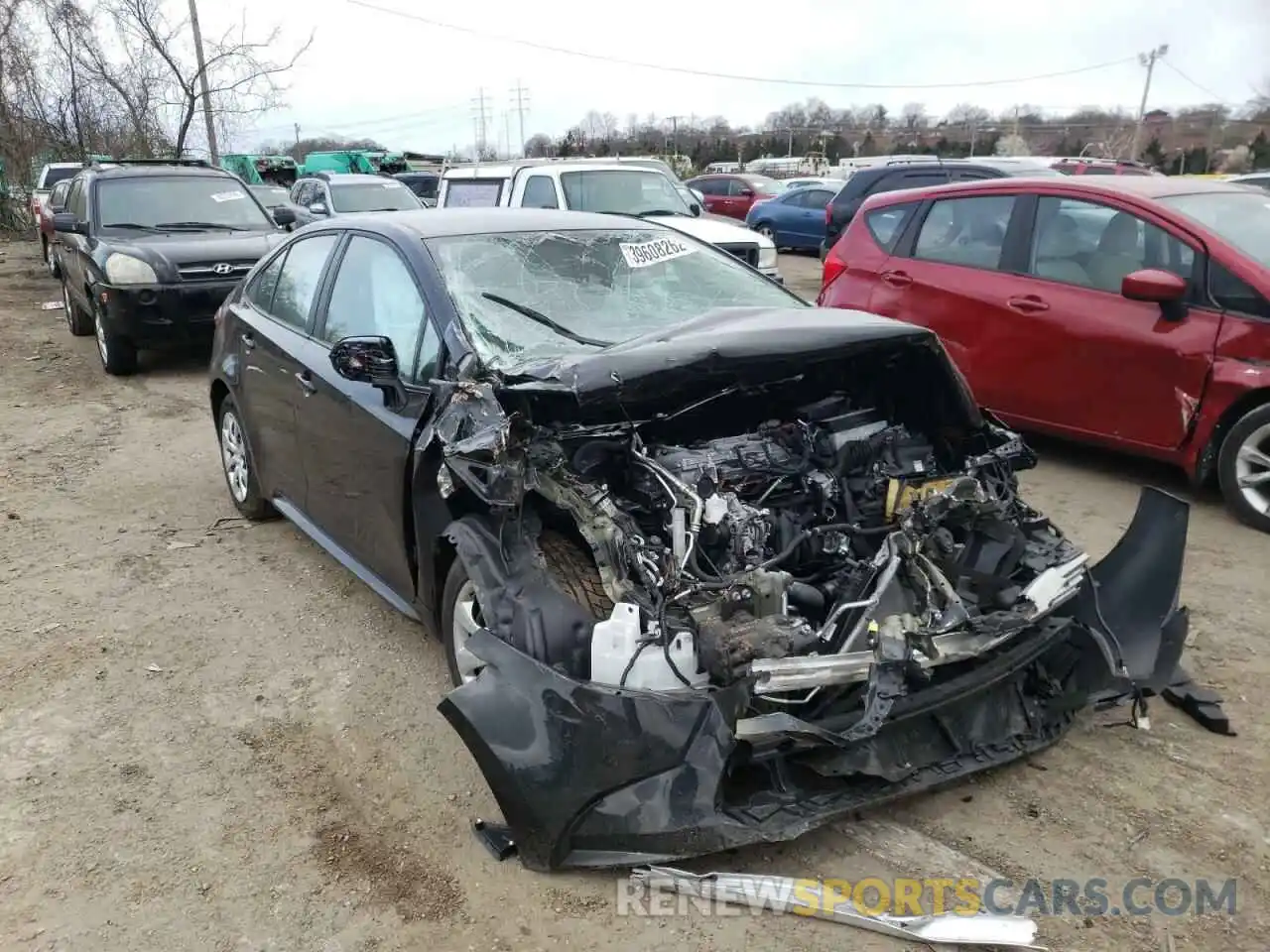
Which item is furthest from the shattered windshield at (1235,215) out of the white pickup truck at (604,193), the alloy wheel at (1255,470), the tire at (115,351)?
the tire at (115,351)

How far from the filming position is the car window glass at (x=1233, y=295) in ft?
15.6

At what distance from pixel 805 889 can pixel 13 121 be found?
25750mm

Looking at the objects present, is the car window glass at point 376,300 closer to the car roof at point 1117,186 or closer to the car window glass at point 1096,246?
the car window glass at point 1096,246

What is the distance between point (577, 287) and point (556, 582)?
143 cm

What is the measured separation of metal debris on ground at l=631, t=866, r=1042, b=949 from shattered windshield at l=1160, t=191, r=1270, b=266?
4.07m

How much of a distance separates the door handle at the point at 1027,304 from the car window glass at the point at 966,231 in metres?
0.32

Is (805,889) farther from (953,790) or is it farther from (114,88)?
(114,88)

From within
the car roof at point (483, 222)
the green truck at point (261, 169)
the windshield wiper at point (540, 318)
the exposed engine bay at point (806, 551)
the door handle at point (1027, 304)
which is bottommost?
the exposed engine bay at point (806, 551)

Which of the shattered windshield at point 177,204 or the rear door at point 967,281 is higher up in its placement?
the shattered windshield at point 177,204

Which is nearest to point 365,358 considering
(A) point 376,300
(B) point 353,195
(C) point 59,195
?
(A) point 376,300

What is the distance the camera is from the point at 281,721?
3471 millimetres

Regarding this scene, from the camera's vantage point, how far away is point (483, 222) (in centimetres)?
399

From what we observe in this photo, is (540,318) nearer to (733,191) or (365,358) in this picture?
(365,358)

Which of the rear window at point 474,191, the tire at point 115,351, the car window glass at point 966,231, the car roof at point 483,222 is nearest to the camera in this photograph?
the car roof at point 483,222
